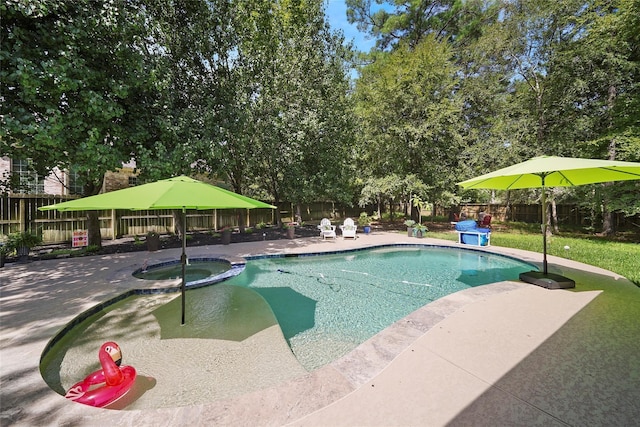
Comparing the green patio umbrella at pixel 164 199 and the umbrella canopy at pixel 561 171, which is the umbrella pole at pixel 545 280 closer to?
the umbrella canopy at pixel 561 171

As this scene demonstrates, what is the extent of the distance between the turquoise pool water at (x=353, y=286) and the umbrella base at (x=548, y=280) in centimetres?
119

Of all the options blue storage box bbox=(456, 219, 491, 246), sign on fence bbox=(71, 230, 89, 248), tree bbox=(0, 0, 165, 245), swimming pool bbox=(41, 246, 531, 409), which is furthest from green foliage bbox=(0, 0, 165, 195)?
blue storage box bbox=(456, 219, 491, 246)

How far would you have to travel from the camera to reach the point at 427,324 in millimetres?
3471

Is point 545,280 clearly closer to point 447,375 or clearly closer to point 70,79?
point 447,375

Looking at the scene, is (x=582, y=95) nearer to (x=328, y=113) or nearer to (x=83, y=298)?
(x=328, y=113)

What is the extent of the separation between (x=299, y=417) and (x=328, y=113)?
1268cm

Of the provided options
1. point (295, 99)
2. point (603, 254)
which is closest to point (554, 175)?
point (603, 254)

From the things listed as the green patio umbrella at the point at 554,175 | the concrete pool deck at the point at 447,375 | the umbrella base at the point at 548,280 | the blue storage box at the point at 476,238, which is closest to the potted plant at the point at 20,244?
the concrete pool deck at the point at 447,375

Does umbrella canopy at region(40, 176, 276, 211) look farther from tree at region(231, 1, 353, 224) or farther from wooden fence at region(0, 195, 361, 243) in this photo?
wooden fence at region(0, 195, 361, 243)

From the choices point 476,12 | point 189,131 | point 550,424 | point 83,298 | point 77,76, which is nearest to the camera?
point 550,424

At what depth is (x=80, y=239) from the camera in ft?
30.6

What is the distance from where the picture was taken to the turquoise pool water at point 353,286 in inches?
163

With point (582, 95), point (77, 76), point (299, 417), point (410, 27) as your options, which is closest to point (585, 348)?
point (299, 417)

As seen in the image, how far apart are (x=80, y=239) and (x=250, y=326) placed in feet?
29.8
